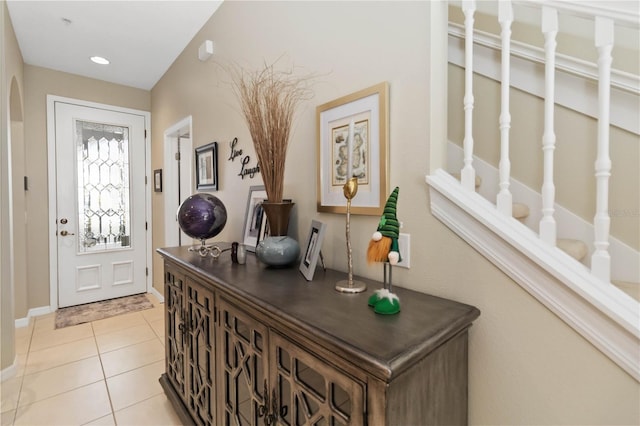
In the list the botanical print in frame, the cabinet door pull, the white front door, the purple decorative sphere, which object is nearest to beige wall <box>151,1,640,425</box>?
the botanical print in frame

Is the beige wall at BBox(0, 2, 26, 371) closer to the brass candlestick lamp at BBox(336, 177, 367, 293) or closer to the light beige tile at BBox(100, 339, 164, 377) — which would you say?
the light beige tile at BBox(100, 339, 164, 377)

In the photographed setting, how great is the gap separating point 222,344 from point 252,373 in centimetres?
25

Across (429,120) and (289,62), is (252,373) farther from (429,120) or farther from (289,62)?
(289,62)

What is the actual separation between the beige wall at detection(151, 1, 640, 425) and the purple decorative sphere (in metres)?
0.46

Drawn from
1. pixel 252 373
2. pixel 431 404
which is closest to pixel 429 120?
pixel 431 404

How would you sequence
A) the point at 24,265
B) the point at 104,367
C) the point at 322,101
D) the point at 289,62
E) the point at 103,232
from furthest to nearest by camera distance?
the point at 103,232 → the point at 24,265 → the point at 104,367 → the point at 289,62 → the point at 322,101

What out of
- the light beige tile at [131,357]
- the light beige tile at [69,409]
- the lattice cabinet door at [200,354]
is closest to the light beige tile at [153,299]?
the light beige tile at [131,357]

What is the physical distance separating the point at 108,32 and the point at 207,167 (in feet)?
4.86

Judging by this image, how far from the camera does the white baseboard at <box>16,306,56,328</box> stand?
3.09 m

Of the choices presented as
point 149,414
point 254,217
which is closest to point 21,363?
point 149,414

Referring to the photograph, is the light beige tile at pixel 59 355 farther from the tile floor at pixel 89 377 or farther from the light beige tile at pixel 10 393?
the light beige tile at pixel 10 393

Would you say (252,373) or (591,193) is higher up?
(591,193)

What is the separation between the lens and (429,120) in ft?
3.56

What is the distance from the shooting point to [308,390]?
0.87m
